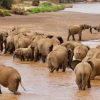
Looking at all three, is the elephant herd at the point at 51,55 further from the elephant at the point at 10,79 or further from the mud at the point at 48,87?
the mud at the point at 48,87

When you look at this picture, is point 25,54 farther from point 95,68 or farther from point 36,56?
point 95,68

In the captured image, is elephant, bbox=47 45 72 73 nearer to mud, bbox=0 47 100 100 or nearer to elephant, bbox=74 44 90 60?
mud, bbox=0 47 100 100

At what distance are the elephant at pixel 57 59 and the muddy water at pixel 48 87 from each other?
269 millimetres

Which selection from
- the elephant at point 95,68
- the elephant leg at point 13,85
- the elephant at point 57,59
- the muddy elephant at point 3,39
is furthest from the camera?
the muddy elephant at point 3,39

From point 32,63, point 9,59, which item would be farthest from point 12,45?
point 32,63

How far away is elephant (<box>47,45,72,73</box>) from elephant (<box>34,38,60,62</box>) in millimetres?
1968

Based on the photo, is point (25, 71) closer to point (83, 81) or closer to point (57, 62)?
point (57, 62)

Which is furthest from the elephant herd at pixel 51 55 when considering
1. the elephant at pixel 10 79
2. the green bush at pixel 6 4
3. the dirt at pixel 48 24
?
the green bush at pixel 6 4

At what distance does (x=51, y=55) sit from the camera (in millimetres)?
17172

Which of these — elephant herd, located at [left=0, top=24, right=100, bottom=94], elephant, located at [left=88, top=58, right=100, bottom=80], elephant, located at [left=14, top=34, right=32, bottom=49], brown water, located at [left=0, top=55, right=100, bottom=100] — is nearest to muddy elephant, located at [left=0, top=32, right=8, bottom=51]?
elephant herd, located at [left=0, top=24, right=100, bottom=94]

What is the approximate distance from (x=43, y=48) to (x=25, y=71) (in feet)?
7.95

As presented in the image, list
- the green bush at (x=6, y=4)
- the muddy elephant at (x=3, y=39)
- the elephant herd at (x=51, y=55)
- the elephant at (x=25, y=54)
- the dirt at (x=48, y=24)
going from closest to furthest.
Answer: the elephant herd at (x=51, y=55) → the elephant at (x=25, y=54) → the muddy elephant at (x=3, y=39) → the dirt at (x=48, y=24) → the green bush at (x=6, y=4)

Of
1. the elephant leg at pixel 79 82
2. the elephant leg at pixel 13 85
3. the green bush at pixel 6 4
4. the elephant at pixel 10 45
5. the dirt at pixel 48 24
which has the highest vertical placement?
the elephant leg at pixel 13 85

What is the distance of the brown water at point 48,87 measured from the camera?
42.8 feet
